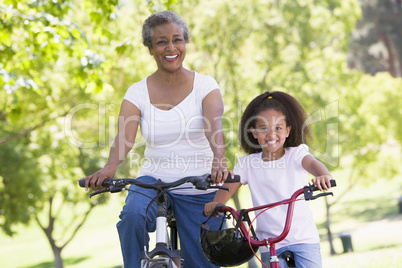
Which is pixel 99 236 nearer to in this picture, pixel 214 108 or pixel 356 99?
pixel 356 99

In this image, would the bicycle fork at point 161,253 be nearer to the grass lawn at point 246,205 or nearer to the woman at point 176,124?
the woman at point 176,124

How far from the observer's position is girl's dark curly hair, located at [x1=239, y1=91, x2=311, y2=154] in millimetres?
3854

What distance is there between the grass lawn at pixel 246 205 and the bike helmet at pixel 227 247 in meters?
16.2

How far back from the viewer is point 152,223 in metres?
3.25

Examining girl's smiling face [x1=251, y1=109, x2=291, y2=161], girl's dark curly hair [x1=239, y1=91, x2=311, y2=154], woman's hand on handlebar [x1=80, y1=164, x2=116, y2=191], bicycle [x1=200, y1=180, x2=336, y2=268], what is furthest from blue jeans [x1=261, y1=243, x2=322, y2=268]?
woman's hand on handlebar [x1=80, y1=164, x2=116, y2=191]

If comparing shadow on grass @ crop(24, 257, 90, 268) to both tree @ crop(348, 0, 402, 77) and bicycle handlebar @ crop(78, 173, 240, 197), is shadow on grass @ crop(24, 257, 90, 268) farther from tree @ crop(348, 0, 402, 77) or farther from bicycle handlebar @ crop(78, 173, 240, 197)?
tree @ crop(348, 0, 402, 77)

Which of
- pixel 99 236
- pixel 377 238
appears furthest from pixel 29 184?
pixel 99 236

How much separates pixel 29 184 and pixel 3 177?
0.67 metres

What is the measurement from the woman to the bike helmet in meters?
0.47

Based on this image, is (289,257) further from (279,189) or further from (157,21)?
(157,21)

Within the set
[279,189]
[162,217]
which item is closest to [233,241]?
[162,217]

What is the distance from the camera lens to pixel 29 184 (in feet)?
46.5

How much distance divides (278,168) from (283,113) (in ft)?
1.29

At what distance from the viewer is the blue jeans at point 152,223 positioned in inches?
125
